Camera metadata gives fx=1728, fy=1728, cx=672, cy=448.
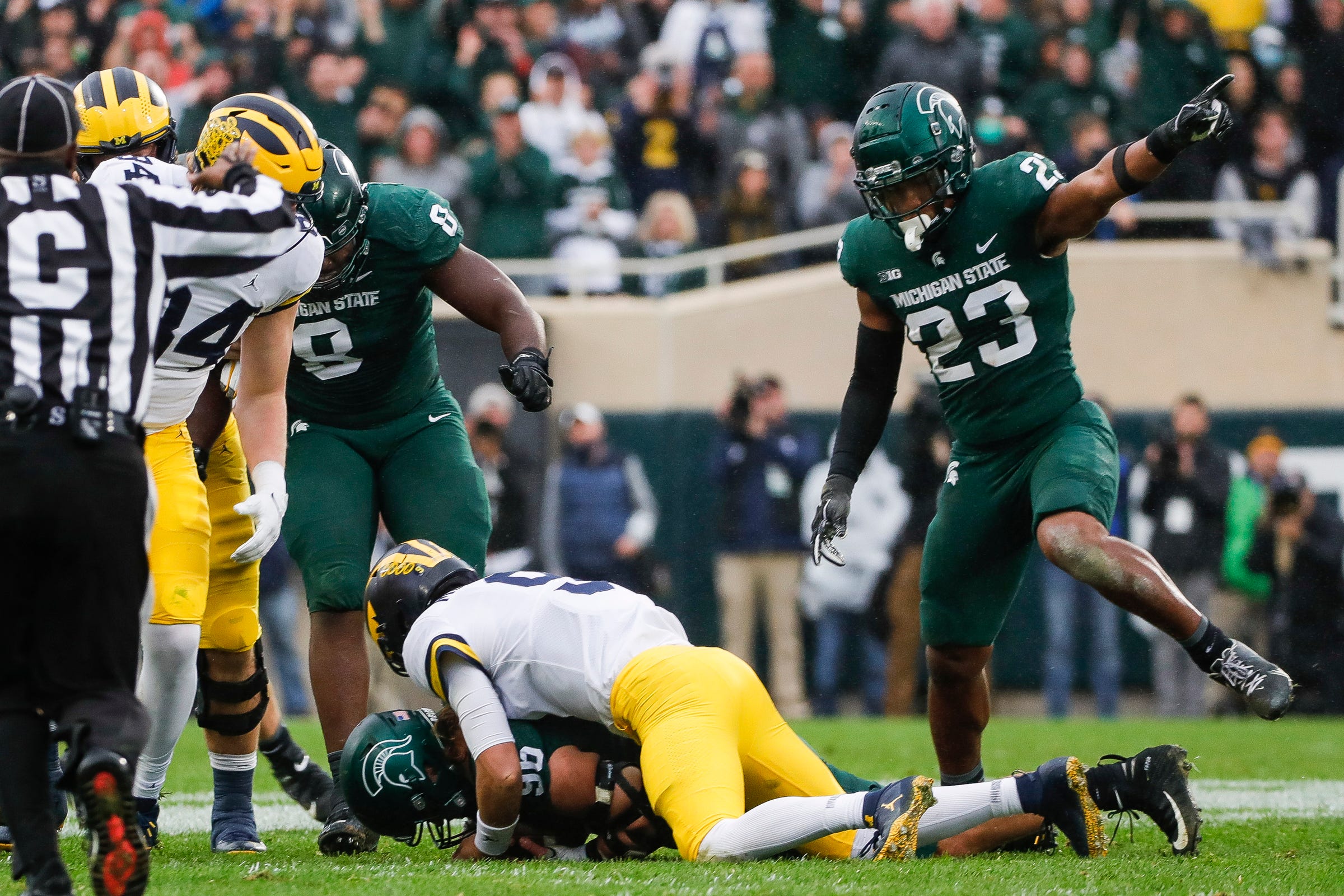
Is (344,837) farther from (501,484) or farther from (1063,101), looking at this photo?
(1063,101)

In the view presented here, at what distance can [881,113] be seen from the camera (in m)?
4.61

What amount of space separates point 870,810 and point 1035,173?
1.83 meters

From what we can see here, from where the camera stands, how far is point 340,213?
15.1 feet

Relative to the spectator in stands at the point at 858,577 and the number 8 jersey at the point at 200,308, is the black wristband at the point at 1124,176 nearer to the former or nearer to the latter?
the number 8 jersey at the point at 200,308

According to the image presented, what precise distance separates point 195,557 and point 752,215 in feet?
24.5

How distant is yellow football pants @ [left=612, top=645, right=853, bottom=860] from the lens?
3762mm

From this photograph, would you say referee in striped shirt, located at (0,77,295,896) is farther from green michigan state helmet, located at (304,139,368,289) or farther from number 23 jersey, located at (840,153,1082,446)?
number 23 jersey, located at (840,153,1082,446)

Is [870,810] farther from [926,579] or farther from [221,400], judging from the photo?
[221,400]

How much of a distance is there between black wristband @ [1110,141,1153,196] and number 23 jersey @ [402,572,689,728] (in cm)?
157

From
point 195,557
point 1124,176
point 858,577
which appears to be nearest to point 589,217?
point 858,577

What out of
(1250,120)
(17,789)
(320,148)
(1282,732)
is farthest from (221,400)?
(1250,120)

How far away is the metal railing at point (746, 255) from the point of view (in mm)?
10812

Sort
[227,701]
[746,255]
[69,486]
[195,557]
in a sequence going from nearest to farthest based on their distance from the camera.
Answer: [69,486], [195,557], [227,701], [746,255]

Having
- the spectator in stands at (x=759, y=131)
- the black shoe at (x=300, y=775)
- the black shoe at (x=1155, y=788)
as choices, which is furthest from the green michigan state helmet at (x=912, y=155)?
the spectator in stands at (x=759, y=131)
